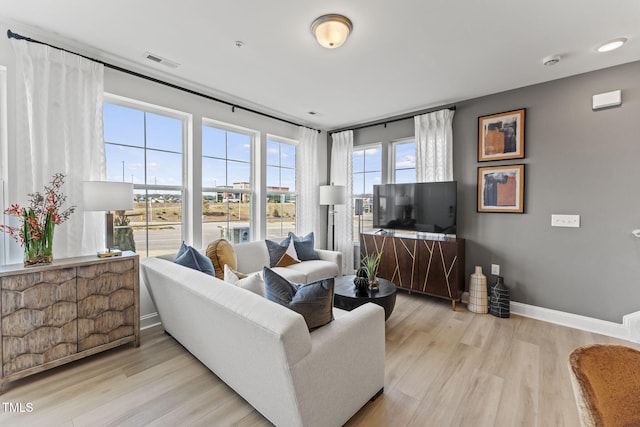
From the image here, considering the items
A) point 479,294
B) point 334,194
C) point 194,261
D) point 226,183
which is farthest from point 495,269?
point 226,183

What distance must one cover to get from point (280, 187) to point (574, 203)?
142 inches

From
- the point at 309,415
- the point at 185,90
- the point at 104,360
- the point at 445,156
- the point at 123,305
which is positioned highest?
the point at 185,90

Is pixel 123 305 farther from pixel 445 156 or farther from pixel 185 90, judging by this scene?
pixel 445 156

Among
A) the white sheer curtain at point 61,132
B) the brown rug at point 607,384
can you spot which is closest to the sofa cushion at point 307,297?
the brown rug at point 607,384

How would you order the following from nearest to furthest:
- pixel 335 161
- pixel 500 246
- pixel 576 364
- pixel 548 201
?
pixel 576 364
pixel 548 201
pixel 500 246
pixel 335 161

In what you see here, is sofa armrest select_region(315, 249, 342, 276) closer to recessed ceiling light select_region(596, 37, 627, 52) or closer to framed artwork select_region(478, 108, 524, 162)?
framed artwork select_region(478, 108, 524, 162)

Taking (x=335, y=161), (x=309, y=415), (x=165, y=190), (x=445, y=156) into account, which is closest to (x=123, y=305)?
(x=165, y=190)

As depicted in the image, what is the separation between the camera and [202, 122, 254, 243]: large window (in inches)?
135

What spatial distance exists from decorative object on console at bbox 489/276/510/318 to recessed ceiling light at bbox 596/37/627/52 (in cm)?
236

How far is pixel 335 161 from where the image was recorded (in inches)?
189

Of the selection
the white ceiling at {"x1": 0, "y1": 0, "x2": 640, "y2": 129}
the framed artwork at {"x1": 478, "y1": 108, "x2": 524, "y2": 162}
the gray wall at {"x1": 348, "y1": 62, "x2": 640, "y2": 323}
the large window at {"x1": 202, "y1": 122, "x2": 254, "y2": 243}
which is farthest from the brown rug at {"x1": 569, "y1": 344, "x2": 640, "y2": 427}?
the large window at {"x1": 202, "y1": 122, "x2": 254, "y2": 243}

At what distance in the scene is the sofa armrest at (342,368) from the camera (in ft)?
4.35

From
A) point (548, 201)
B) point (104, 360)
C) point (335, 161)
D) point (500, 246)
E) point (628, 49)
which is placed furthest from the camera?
point (335, 161)

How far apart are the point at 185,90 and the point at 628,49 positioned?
4232mm
